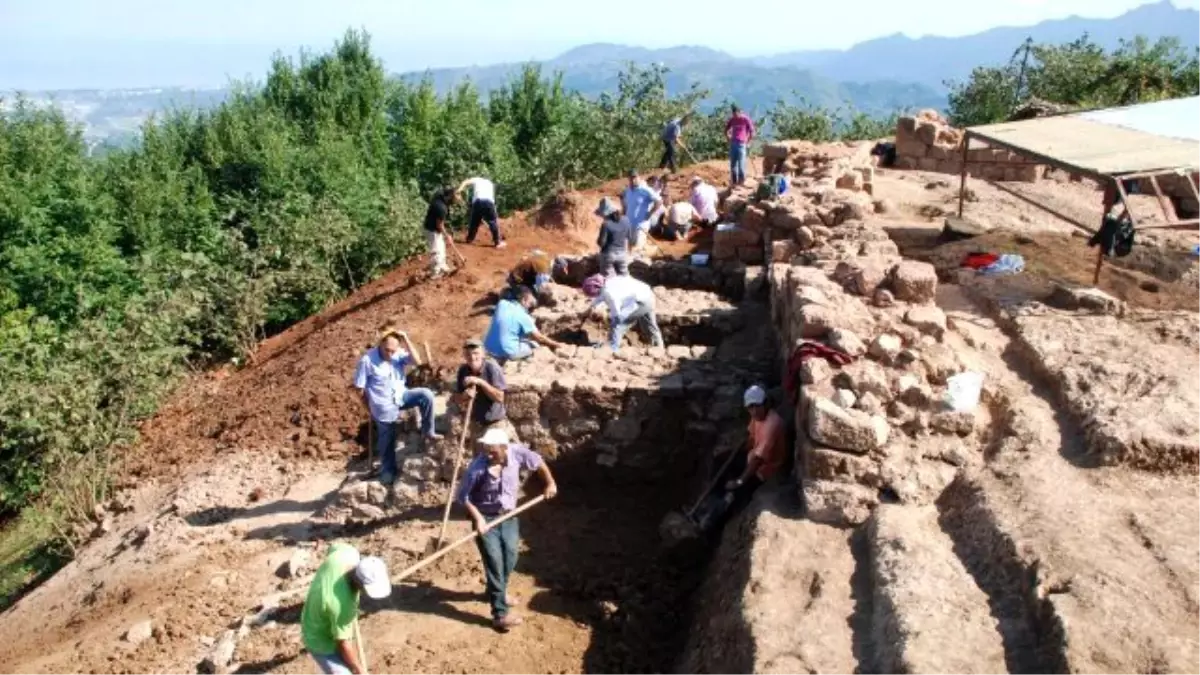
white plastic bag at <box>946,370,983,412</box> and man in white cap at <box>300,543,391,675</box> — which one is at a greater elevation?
white plastic bag at <box>946,370,983,412</box>

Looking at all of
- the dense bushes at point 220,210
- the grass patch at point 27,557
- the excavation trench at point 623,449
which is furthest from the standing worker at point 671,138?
the grass patch at point 27,557

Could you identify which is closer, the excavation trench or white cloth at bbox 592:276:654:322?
the excavation trench

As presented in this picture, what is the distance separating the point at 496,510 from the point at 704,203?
905 centimetres

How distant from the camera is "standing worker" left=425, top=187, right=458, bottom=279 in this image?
11768 millimetres

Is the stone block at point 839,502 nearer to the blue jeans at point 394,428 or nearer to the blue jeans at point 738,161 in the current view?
the blue jeans at point 394,428

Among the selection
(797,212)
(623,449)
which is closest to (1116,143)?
(797,212)

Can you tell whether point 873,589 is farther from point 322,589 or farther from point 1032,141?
point 1032,141

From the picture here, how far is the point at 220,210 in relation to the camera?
18.5m

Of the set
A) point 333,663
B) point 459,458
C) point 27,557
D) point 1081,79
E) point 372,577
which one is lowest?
point 27,557

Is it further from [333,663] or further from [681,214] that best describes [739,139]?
[333,663]

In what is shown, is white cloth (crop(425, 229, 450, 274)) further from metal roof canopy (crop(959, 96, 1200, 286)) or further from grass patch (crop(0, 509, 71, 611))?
metal roof canopy (crop(959, 96, 1200, 286))

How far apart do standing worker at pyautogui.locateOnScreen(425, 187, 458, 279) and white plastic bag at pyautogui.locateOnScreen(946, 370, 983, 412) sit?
298 inches

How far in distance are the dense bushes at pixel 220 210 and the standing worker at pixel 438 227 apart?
2722 millimetres

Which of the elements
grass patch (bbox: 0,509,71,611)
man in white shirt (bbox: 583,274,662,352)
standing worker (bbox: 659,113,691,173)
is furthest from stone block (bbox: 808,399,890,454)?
standing worker (bbox: 659,113,691,173)
